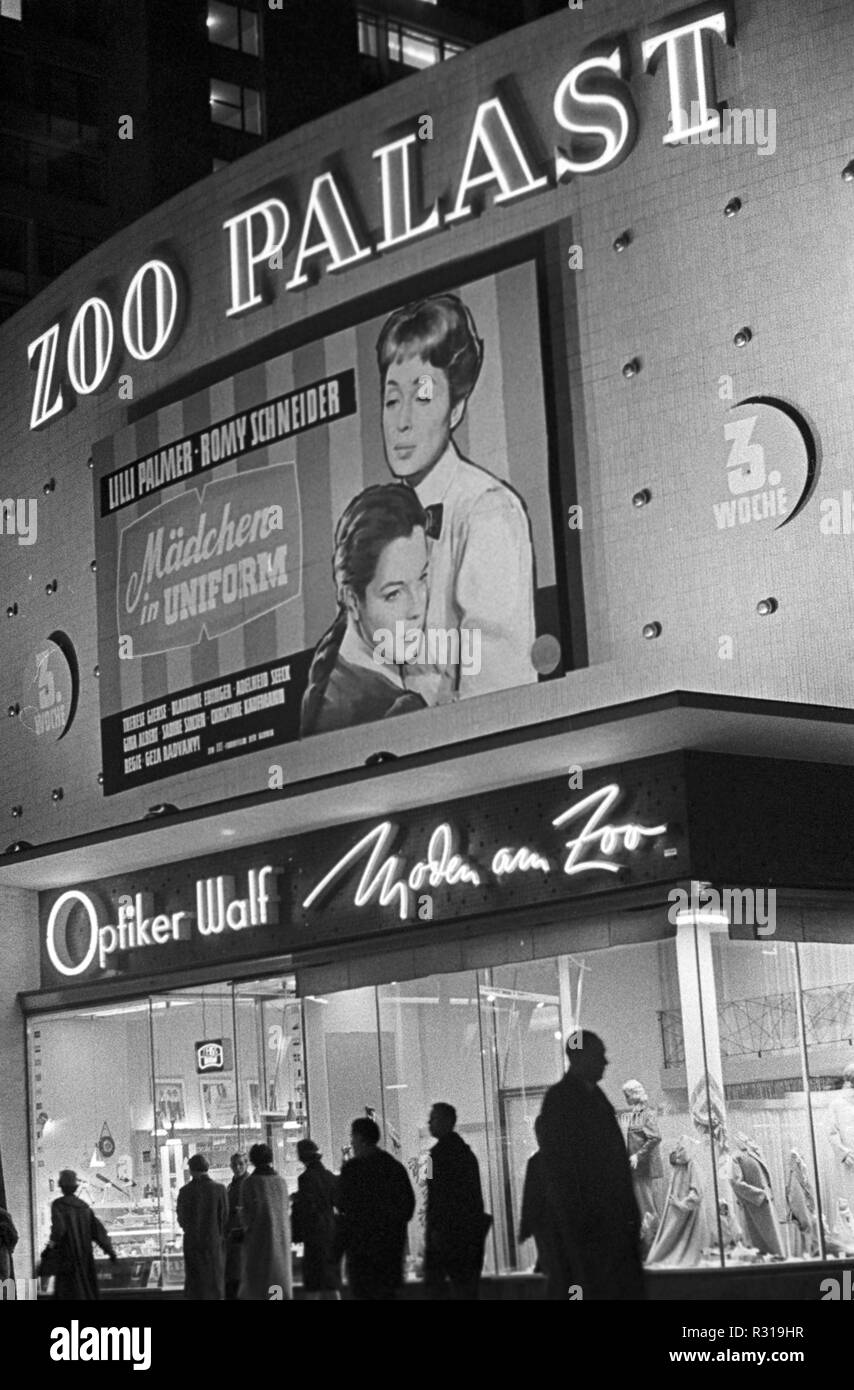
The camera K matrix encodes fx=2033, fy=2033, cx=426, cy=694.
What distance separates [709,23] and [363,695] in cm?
658

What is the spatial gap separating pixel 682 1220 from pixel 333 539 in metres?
7.13

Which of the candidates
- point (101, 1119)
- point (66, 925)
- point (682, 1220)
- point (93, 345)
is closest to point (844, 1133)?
point (682, 1220)

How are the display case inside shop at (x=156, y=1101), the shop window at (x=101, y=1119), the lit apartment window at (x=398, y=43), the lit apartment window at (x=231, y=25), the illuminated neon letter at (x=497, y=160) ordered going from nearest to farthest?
the illuminated neon letter at (x=497, y=160)
the display case inside shop at (x=156, y=1101)
the shop window at (x=101, y=1119)
the lit apartment window at (x=398, y=43)
the lit apartment window at (x=231, y=25)

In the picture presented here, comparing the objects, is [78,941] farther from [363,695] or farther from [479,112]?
[479,112]

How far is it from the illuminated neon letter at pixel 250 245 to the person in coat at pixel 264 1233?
27.6 ft

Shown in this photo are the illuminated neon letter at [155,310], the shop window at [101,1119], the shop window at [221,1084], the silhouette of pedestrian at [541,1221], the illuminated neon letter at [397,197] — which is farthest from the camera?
the illuminated neon letter at [155,310]

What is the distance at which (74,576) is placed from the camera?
880 inches

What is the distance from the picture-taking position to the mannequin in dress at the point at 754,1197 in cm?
1571

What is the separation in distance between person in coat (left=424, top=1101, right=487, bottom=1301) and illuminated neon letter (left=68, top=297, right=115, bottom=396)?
10.2 meters

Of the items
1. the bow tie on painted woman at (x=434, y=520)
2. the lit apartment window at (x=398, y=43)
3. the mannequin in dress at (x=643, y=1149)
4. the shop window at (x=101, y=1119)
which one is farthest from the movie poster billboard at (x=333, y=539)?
the lit apartment window at (x=398, y=43)

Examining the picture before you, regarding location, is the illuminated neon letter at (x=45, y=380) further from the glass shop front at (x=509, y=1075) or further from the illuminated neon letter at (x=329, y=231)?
the glass shop front at (x=509, y=1075)

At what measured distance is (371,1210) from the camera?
48.5 ft

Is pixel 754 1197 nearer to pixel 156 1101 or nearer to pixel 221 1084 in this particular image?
pixel 221 1084
